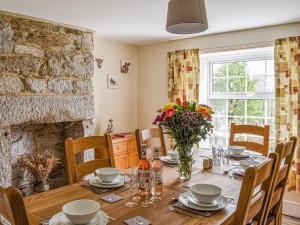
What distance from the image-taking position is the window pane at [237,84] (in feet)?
12.8

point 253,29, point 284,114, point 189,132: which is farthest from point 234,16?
point 189,132

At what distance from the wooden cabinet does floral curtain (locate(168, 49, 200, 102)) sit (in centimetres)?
94

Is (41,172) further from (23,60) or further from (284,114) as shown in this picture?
(284,114)

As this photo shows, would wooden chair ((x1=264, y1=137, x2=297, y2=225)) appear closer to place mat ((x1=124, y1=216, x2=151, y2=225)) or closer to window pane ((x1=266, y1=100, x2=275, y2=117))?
place mat ((x1=124, y1=216, x2=151, y2=225))

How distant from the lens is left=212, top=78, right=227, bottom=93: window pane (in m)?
4.08

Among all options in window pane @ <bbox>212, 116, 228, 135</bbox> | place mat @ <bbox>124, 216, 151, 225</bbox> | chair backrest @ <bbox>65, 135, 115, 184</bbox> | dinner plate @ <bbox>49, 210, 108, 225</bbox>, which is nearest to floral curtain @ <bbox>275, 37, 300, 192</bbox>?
window pane @ <bbox>212, 116, 228, 135</bbox>

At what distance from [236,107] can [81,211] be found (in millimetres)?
3224

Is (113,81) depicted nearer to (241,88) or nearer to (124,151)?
(124,151)

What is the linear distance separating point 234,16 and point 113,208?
2.54 metres

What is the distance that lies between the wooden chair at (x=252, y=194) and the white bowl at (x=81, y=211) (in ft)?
1.78

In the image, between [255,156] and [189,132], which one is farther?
[255,156]

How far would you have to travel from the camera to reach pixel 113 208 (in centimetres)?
131

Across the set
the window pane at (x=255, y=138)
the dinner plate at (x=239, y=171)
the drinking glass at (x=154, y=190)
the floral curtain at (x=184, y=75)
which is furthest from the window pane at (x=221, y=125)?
the drinking glass at (x=154, y=190)

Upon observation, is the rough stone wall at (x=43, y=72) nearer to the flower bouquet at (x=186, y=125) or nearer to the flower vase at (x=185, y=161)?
the flower bouquet at (x=186, y=125)
